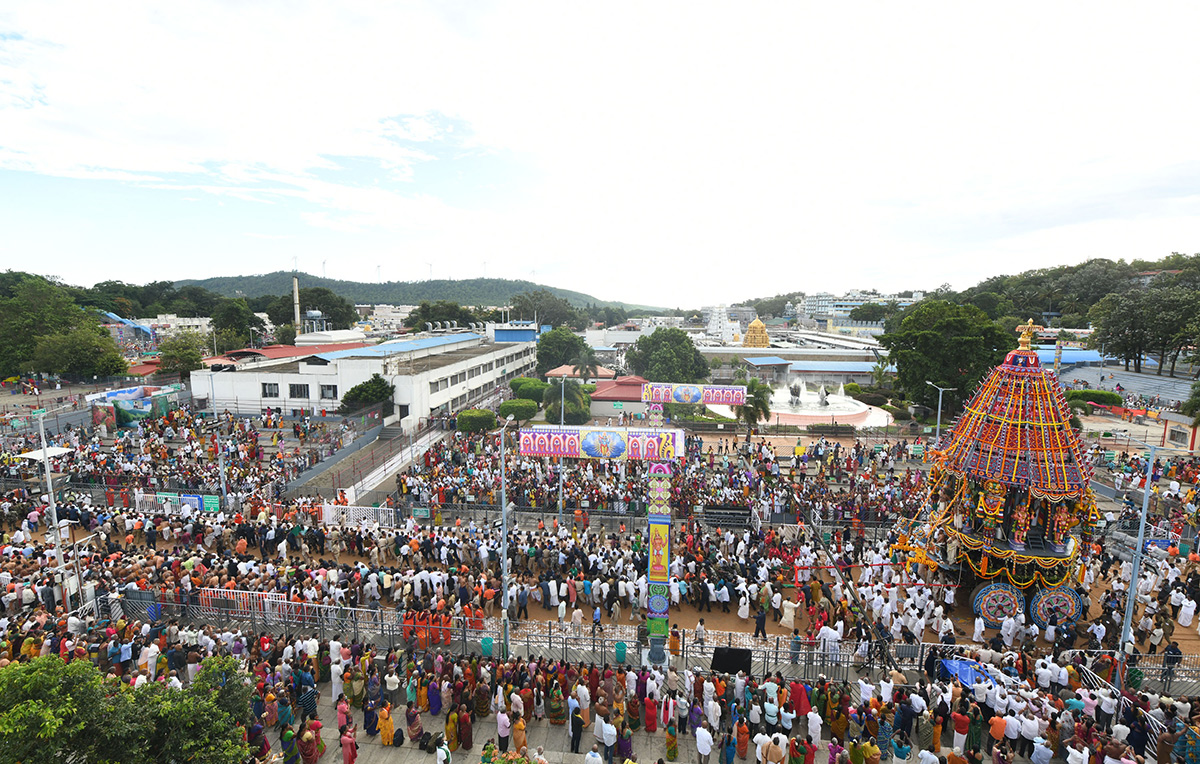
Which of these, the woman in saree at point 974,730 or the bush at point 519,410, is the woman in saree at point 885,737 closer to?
the woman in saree at point 974,730

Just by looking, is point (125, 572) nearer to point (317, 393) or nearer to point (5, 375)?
point (317, 393)

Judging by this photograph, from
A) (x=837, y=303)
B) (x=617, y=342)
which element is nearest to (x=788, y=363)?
(x=617, y=342)

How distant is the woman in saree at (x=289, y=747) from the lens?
9.52 metres

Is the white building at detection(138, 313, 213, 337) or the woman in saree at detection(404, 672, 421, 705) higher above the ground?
the white building at detection(138, 313, 213, 337)

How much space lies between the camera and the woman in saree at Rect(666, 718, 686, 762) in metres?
10.0

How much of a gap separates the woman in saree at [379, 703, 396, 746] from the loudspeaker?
5.87 metres

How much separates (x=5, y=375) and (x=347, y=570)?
49410 mm

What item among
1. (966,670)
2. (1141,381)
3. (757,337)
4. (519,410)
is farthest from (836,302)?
(966,670)

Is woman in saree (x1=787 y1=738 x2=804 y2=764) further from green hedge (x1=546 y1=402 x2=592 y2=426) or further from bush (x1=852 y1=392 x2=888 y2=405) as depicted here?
bush (x1=852 y1=392 x2=888 y2=405)

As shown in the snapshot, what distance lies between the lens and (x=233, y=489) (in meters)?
22.2

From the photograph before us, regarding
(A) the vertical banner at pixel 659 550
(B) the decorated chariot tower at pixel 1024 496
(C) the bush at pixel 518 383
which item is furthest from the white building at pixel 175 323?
(B) the decorated chariot tower at pixel 1024 496

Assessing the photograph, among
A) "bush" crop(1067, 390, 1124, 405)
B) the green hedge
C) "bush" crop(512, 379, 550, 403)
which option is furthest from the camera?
"bush" crop(512, 379, 550, 403)

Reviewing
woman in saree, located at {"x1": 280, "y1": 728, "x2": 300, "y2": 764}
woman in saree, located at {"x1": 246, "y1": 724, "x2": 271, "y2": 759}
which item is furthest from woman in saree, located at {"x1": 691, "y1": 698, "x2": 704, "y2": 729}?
woman in saree, located at {"x1": 246, "y1": 724, "x2": 271, "y2": 759}

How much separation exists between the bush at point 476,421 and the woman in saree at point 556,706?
945 inches
